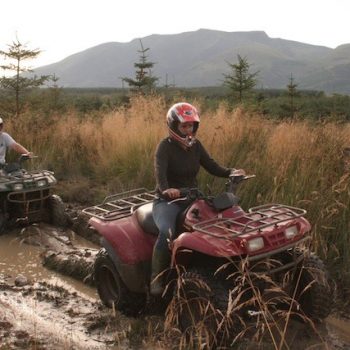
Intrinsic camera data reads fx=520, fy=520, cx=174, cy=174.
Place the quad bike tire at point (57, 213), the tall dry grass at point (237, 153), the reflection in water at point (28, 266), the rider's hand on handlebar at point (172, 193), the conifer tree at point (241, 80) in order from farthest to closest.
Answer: the conifer tree at point (241, 80) < the quad bike tire at point (57, 213) < the reflection in water at point (28, 266) < the tall dry grass at point (237, 153) < the rider's hand on handlebar at point (172, 193)

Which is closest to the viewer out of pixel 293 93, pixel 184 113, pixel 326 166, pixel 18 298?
pixel 184 113

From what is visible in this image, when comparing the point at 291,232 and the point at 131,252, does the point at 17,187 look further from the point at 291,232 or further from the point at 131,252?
the point at 291,232

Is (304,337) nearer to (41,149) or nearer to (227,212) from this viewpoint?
(227,212)

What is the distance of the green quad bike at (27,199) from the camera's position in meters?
7.50

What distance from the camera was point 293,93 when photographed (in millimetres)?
26422

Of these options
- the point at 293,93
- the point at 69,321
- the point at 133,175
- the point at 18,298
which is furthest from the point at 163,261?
the point at 293,93

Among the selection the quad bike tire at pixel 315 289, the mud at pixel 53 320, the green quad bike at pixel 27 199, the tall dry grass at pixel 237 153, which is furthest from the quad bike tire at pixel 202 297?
the green quad bike at pixel 27 199

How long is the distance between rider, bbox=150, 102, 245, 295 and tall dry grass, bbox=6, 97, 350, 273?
101cm

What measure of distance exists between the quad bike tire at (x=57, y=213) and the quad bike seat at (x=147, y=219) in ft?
11.3

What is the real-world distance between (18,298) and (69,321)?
784 millimetres

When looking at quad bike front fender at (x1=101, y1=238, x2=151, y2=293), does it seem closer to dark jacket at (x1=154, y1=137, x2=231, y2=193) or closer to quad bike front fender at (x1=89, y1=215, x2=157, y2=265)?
quad bike front fender at (x1=89, y1=215, x2=157, y2=265)

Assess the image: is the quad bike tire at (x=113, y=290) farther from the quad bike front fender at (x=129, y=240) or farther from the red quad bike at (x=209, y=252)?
the quad bike front fender at (x=129, y=240)

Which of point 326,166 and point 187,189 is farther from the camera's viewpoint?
point 326,166

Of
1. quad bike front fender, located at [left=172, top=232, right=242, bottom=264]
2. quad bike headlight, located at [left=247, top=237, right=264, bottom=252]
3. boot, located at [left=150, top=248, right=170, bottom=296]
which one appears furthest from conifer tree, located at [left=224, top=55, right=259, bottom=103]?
quad bike headlight, located at [left=247, top=237, right=264, bottom=252]
